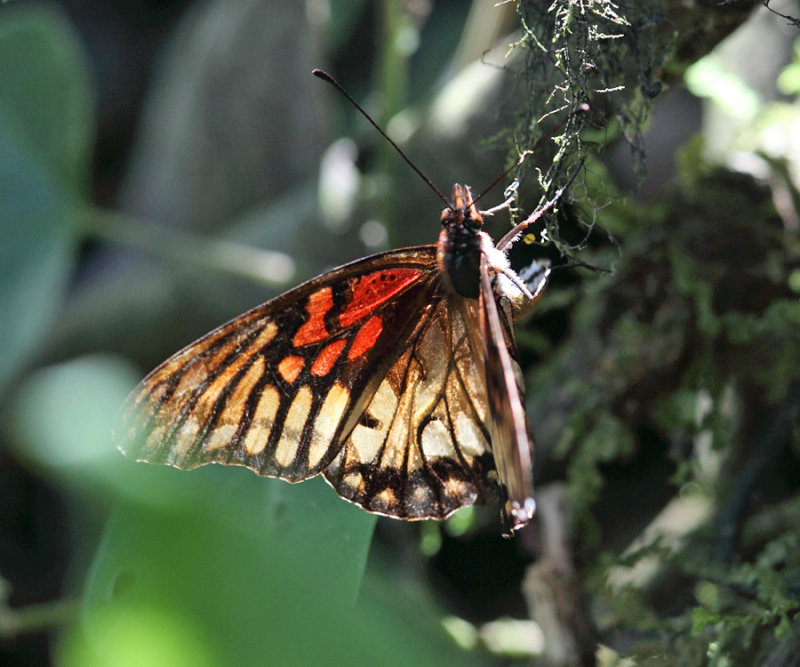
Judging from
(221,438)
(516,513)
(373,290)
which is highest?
(373,290)

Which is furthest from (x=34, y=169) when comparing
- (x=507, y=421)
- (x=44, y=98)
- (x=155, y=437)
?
(x=507, y=421)

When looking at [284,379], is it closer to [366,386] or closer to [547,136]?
[366,386]

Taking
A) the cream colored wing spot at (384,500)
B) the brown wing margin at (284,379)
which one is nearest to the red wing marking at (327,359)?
the brown wing margin at (284,379)

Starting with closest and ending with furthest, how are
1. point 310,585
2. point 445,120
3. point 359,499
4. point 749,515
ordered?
point 310,585
point 359,499
point 749,515
point 445,120

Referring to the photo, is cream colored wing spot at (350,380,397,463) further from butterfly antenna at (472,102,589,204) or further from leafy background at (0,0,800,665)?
butterfly antenna at (472,102,589,204)

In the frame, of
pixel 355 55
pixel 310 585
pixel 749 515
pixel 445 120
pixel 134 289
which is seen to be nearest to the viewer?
pixel 310 585

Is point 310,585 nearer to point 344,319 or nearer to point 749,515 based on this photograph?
point 344,319

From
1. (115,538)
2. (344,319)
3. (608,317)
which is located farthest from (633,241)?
(115,538)
